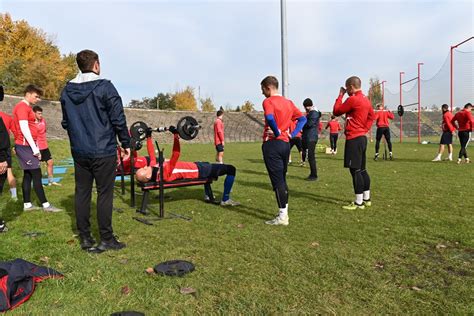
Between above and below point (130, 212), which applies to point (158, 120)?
above

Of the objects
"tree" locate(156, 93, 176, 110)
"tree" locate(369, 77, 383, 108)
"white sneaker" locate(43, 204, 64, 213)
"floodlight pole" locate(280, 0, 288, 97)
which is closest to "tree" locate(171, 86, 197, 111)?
"tree" locate(156, 93, 176, 110)

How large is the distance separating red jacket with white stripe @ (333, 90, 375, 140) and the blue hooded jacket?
12.7 feet

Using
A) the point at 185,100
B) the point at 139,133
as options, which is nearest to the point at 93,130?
the point at 139,133

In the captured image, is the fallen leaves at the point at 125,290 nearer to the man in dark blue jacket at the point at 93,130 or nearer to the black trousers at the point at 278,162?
the man in dark blue jacket at the point at 93,130

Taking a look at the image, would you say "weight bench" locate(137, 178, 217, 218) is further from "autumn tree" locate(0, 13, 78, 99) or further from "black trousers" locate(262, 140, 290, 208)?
"autumn tree" locate(0, 13, 78, 99)

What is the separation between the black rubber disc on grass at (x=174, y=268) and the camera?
357cm

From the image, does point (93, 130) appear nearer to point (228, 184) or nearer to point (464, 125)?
point (228, 184)

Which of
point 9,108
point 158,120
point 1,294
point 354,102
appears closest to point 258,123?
point 158,120

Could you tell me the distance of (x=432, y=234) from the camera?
470 centimetres

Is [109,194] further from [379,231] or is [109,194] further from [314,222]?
[379,231]

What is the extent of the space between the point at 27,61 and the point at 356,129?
4873cm

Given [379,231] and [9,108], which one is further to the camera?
[9,108]

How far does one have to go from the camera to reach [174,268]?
366cm

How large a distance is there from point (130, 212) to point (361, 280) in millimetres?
4323
